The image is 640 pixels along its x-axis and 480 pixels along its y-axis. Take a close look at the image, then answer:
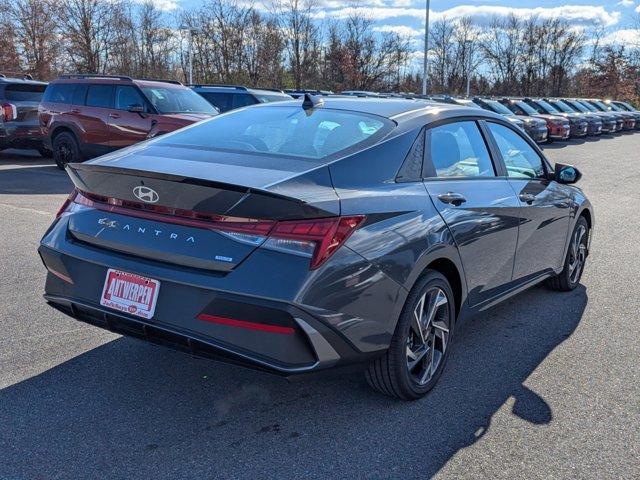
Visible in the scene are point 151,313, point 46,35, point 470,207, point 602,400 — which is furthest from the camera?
point 46,35

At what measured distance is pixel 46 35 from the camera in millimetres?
36594

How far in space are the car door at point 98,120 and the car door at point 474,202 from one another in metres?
9.81

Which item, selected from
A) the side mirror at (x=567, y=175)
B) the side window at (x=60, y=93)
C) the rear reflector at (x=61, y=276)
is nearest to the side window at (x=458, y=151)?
the side mirror at (x=567, y=175)

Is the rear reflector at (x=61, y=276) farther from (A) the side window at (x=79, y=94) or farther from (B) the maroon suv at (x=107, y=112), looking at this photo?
(A) the side window at (x=79, y=94)

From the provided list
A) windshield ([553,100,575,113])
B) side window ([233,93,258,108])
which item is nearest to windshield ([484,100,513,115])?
windshield ([553,100,575,113])

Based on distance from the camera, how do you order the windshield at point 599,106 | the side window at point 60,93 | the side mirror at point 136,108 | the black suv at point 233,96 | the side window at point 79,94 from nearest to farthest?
the side mirror at point 136,108, the side window at point 79,94, the side window at point 60,93, the black suv at point 233,96, the windshield at point 599,106

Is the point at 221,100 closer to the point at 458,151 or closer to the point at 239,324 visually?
the point at 458,151

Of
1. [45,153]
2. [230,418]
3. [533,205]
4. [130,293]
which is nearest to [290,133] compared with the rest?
[130,293]

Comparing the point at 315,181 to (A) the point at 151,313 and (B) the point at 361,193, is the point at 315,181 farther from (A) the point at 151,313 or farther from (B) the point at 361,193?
(A) the point at 151,313

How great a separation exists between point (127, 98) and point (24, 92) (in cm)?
387

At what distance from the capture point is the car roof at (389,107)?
3.83 meters

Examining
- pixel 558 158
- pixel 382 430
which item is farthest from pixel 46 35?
pixel 382 430

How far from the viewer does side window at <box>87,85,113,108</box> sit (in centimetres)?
1259

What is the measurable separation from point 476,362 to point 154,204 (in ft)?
7.50
